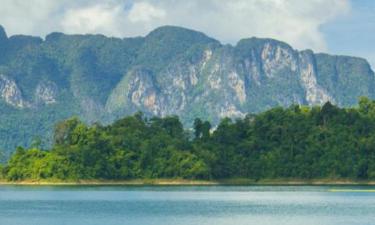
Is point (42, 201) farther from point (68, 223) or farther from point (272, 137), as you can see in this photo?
point (272, 137)

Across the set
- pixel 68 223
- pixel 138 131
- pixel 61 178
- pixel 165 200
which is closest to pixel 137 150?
pixel 138 131

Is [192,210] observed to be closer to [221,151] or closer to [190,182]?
[190,182]

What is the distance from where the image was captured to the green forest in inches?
4080

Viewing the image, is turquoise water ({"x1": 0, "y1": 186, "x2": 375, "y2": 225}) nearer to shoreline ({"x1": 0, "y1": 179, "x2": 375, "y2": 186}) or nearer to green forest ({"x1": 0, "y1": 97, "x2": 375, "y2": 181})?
green forest ({"x1": 0, "y1": 97, "x2": 375, "y2": 181})

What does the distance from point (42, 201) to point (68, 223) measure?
21931mm

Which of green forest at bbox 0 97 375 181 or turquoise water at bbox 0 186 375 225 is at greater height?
green forest at bbox 0 97 375 181

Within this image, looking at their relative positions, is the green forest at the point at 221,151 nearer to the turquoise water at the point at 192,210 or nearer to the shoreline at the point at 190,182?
the shoreline at the point at 190,182

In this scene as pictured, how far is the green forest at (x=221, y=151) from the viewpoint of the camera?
103625 mm

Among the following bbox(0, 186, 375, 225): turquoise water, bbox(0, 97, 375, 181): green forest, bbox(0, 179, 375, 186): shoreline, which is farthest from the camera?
bbox(0, 179, 375, 186): shoreline

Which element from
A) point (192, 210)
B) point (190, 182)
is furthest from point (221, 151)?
point (192, 210)

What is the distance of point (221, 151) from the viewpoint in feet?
361

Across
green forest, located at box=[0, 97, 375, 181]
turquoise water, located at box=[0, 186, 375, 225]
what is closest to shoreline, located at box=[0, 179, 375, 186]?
green forest, located at box=[0, 97, 375, 181]

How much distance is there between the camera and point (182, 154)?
4176 inches

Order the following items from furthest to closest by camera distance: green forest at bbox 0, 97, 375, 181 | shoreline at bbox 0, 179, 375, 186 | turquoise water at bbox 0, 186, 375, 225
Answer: shoreline at bbox 0, 179, 375, 186
green forest at bbox 0, 97, 375, 181
turquoise water at bbox 0, 186, 375, 225
